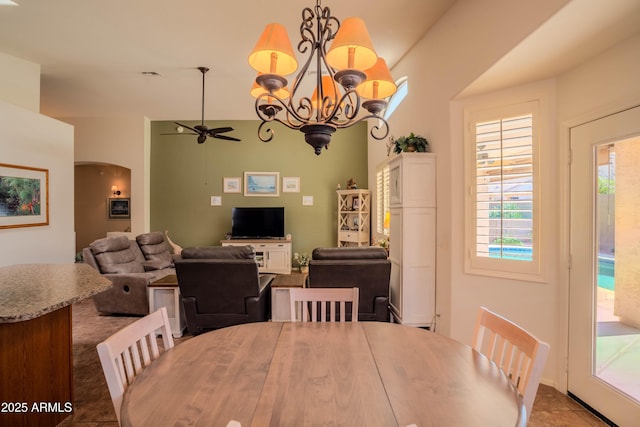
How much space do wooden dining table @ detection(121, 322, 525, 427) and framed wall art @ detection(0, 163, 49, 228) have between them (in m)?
3.71

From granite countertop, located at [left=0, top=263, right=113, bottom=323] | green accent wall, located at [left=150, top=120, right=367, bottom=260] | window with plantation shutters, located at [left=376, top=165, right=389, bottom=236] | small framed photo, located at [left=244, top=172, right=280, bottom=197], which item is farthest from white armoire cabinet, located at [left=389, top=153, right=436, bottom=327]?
small framed photo, located at [left=244, top=172, right=280, bottom=197]

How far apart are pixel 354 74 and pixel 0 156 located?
424 centimetres

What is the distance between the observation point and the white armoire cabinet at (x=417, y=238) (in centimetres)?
320

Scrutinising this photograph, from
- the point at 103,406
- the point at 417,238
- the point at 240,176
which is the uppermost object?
the point at 240,176

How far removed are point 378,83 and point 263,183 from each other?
502 cm

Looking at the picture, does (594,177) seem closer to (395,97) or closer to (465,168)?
(465,168)

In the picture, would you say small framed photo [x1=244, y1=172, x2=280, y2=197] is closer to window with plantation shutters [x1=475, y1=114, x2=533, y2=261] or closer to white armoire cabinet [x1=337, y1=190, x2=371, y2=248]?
white armoire cabinet [x1=337, y1=190, x2=371, y2=248]

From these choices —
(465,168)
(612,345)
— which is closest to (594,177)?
(465,168)

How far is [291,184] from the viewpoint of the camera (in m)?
6.73

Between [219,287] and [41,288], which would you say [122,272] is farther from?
[41,288]

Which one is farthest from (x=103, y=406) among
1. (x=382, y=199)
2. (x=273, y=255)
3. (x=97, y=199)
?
(x=97, y=199)

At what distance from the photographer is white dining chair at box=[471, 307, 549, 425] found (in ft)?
3.50

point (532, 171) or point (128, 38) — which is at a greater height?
point (128, 38)

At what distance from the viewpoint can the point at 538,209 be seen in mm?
2449
